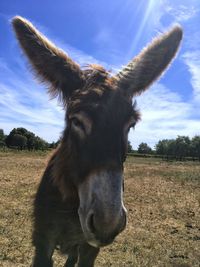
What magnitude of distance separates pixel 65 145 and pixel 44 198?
3.08 feet

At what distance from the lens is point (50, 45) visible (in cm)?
471

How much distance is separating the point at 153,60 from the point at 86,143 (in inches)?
64.1

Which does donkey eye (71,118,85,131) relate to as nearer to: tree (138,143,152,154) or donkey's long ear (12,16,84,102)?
donkey's long ear (12,16,84,102)

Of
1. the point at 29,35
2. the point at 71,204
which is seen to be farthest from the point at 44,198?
the point at 29,35

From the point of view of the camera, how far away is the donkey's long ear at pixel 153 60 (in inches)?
183

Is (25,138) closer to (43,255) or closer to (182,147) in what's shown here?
(182,147)

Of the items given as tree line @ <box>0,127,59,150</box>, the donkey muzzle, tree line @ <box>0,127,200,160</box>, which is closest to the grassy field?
the donkey muzzle

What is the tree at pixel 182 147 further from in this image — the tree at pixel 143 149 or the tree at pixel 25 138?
the tree at pixel 25 138

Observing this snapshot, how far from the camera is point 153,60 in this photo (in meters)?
4.77

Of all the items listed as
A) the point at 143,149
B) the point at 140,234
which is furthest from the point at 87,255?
the point at 143,149

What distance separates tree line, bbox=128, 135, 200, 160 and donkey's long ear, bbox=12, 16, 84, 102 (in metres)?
103

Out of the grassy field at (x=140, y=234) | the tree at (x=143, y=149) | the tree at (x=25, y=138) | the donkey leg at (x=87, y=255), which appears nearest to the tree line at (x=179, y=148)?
the tree at (x=143, y=149)

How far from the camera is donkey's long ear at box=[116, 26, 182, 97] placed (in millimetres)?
4645

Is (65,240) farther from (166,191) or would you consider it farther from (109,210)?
(166,191)
